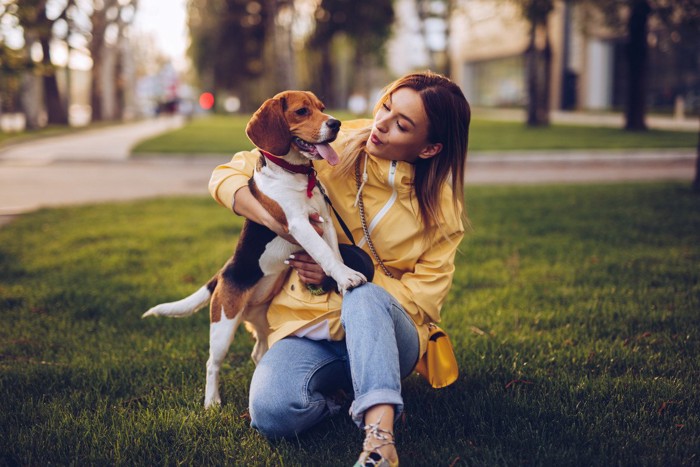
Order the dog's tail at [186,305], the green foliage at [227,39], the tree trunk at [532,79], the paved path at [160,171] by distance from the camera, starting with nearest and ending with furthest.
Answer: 1. the dog's tail at [186,305]
2. the paved path at [160,171]
3. the tree trunk at [532,79]
4. the green foliage at [227,39]

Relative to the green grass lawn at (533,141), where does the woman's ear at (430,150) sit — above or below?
above

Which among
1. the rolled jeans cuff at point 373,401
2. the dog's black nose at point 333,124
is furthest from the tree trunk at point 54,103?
Result: the rolled jeans cuff at point 373,401

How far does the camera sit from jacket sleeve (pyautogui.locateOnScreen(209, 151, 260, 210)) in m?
3.21

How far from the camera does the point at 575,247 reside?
6.25 meters

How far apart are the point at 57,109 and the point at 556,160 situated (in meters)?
24.2

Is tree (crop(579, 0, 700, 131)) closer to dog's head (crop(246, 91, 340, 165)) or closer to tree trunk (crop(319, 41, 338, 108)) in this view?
dog's head (crop(246, 91, 340, 165))

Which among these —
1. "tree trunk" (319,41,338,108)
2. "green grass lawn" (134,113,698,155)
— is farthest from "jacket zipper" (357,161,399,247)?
"tree trunk" (319,41,338,108)

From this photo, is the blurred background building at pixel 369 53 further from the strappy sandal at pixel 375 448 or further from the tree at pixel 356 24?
the strappy sandal at pixel 375 448

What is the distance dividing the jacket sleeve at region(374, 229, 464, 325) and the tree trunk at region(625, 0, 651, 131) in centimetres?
1818

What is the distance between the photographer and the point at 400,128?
120 inches

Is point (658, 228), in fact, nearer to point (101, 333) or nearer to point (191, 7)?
point (101, 333)

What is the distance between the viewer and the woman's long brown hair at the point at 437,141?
3.05 metres

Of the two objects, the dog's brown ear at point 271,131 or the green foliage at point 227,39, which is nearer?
the dog's brown ear at point 271,131

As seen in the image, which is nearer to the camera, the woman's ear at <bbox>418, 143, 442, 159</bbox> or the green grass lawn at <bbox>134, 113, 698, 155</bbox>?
the woman's ear at <bbox>418, 143, 442, 159</bbox>
